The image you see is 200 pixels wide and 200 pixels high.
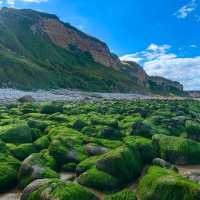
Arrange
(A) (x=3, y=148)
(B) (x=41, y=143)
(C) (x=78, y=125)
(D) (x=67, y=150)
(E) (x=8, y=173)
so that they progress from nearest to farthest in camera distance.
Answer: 1. (E) (x=8, y=173)
2. (D) (x=67, y=150)
3. (A) (x=3, y=148)
4. (B) (x=41, y=143)
5. (C) (x=78, y=125)

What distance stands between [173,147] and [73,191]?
8019 millimetres

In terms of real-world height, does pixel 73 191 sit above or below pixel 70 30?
below

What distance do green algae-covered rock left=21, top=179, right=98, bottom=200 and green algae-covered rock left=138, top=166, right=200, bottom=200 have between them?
170 centimetres

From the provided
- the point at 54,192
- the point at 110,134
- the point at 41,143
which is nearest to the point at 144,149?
the point at 110,134

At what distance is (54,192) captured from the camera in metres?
12.2

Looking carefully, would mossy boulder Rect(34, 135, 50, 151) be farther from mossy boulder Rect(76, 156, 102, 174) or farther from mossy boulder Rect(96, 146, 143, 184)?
mossy boulder Rect(96, 146, 143, 184)

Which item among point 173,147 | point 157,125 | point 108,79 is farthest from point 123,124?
point 108,79

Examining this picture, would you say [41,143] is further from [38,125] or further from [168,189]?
[168,189]

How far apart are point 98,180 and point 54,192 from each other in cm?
293

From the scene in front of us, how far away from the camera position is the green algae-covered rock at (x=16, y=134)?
20312mm

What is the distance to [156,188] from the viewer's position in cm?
1300

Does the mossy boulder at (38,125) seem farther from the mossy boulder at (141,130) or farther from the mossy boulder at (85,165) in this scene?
the mossy boulder at (85,165)

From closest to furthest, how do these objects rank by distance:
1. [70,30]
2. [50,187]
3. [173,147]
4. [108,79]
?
[50,187]
[173,147]
[108,79]
[70,30]

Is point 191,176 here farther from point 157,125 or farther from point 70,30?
point 70,30
